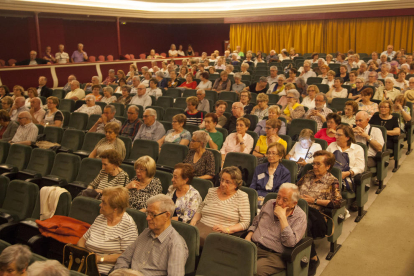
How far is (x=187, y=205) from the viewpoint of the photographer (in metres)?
3.16

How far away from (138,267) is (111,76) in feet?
25.6

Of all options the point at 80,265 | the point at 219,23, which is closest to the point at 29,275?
the point at 80,265

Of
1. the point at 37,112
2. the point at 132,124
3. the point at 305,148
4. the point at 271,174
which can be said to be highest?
the point at 37,112

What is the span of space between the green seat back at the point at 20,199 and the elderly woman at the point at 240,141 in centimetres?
200

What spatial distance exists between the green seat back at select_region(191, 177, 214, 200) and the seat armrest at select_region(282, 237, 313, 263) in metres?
0.92

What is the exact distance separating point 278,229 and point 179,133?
230 centimetres

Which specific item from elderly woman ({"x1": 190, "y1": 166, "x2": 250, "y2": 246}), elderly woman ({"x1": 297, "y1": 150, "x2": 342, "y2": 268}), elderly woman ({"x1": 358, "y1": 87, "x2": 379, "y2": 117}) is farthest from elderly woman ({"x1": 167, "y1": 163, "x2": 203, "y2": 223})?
elderly woman ({"x1": 358, "y1": 87, "x2": 379, "y2": 117})

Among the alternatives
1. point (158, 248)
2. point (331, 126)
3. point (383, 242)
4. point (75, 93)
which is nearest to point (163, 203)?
point (158, 248)

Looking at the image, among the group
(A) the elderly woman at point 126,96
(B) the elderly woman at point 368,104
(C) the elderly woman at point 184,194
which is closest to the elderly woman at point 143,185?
(C) the elderly woman at point 184,194

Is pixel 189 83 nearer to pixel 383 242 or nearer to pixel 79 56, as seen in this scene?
pixel 383 242

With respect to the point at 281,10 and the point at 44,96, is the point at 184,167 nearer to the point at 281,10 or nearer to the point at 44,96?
the point at 44,96

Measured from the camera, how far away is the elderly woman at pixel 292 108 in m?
5.42

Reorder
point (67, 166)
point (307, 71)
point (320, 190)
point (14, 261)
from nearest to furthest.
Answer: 1. point (14, 261)
2. point (320, 190)
3. point (67, 166)
4. point (307, 71)

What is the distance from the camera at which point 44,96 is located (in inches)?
325
